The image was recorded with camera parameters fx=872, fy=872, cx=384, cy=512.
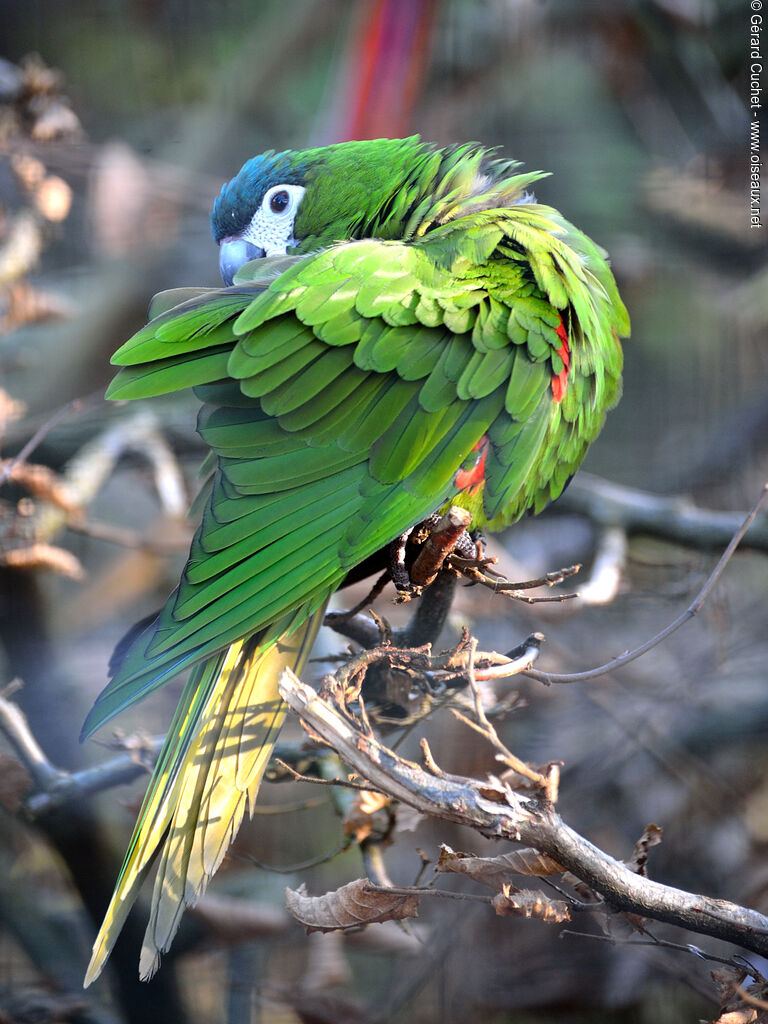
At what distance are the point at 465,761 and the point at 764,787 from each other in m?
0.45

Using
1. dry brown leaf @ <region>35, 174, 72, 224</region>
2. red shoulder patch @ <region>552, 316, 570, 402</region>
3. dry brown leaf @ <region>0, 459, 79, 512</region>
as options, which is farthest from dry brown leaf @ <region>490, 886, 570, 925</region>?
dry brown leaf @ <region>35, 174, 72, 224</region>

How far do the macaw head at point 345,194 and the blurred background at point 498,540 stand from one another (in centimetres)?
35

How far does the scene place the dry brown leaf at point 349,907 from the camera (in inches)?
20.8

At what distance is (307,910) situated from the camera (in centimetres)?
54

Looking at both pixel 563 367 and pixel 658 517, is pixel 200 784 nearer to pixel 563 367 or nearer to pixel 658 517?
pixel 563 367

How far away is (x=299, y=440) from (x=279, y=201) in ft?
1.01

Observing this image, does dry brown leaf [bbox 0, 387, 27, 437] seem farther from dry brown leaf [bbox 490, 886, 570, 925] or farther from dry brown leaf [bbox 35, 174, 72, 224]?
dry brown leaf [bbox 490, 886, 570, 925]

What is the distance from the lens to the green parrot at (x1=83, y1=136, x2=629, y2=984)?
557 mm

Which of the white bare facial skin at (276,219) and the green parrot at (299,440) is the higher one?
the white bare facial skin at (276,219)

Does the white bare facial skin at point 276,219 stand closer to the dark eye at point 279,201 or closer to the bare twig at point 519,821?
the dark eye at point 279,201

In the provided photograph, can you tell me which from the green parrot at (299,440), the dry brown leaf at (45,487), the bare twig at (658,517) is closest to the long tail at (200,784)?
the green parrot at (299,440)

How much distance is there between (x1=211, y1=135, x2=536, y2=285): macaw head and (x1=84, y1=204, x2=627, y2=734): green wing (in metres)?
0.11

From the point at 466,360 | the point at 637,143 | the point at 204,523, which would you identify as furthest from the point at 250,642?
the point at 637,143

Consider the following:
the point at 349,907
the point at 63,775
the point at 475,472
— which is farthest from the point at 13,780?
the point at 475,472
